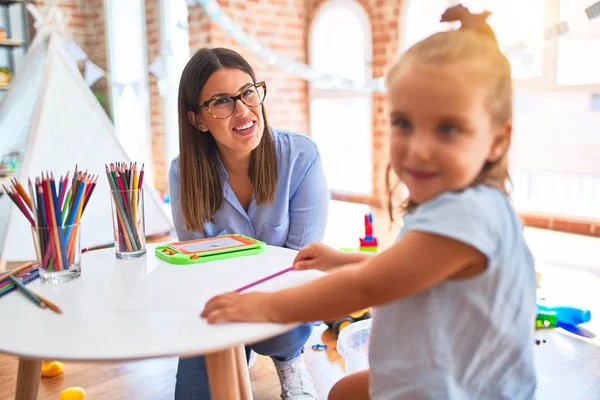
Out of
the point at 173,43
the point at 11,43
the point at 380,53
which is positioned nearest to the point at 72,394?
the point at 380,53

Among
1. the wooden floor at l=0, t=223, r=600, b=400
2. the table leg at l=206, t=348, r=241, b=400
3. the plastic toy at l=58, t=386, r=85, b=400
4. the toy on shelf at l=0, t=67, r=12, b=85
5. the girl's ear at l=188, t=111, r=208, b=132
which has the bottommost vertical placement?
the wooden floor at l=0, t=223, r=600, b=400

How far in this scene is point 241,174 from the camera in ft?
4.50

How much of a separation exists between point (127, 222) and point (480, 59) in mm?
682

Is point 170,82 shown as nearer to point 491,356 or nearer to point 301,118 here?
point 301,118

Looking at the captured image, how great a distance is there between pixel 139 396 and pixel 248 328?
2.99 feet

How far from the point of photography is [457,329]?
0.65 meters

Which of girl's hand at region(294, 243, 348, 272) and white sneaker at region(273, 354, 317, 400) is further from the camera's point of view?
white sneaker at region(273, 354, 317, 400)

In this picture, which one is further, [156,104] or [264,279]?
[156,104]

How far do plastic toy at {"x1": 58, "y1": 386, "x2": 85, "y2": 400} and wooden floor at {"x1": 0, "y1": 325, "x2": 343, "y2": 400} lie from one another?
20mm

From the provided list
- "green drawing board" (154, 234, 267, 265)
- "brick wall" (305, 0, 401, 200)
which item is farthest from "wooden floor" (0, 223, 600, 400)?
"brick wall" (305, 0, 401, 200)

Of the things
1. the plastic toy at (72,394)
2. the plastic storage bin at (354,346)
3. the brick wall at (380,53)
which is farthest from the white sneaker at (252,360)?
the brick wall at (380,53)

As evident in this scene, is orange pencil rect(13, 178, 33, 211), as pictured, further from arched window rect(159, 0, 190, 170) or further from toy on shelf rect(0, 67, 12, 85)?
toy on shelf rect(0, 67, 12, 85)

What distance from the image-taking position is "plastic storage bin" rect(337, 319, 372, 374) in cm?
122

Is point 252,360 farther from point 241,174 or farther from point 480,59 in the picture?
point 480,59
